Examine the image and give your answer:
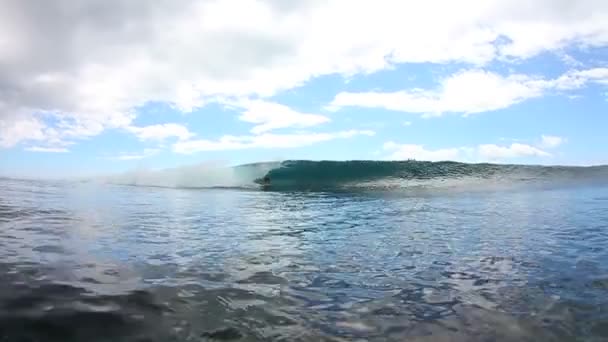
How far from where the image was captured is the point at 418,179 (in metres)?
28.6

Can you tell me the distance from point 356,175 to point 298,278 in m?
25.9

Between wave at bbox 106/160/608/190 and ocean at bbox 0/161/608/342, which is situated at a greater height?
wave at bbox 106/160/608/190

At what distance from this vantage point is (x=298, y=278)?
187 inches

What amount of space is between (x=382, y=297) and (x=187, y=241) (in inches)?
147

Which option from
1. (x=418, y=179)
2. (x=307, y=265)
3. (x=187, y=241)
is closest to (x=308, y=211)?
(x=187, y=241)

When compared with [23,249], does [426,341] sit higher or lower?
lower

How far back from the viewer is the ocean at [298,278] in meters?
3.26

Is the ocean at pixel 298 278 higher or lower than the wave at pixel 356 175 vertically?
lower

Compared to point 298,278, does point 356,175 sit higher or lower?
higher

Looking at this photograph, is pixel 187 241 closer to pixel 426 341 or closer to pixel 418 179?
pixel 426 341

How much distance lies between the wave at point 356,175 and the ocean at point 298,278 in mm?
18499

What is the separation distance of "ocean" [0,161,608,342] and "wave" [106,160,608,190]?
18.5 metres

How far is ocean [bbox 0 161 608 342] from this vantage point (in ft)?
10.7

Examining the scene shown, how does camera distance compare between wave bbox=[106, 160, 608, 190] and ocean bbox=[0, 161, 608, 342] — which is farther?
wave bbox=[106, 160, 608, 190]
